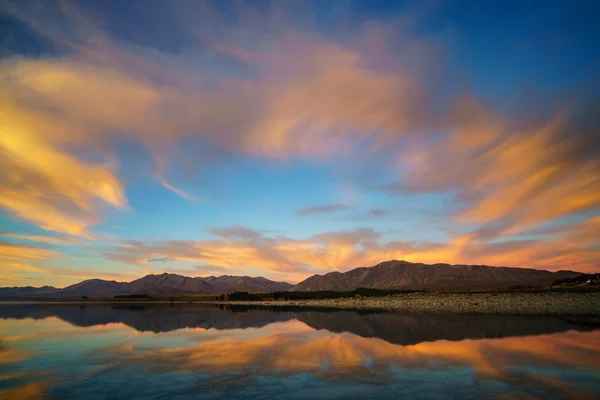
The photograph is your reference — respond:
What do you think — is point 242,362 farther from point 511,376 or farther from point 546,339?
point 546,339

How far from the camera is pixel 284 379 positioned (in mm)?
14445

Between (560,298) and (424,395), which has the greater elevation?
(560,298)

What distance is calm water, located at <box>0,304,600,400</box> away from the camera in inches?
490

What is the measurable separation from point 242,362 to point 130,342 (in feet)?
39.9

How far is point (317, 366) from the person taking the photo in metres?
16.8

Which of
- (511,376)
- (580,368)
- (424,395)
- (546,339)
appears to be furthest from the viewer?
(546,339)

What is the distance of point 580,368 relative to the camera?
14812 millimetres

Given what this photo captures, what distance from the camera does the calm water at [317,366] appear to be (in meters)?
12.5

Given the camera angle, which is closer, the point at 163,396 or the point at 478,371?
the point at 163,396

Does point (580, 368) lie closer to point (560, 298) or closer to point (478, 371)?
point (478, 371)

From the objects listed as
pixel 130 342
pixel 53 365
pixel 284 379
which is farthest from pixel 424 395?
pixel 130 342

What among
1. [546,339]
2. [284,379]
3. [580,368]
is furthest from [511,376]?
[546,339]

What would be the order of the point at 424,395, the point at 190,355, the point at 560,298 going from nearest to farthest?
the point at 424,395 < the point at 190,355 < the point at 560,298

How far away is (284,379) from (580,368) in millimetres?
12050
